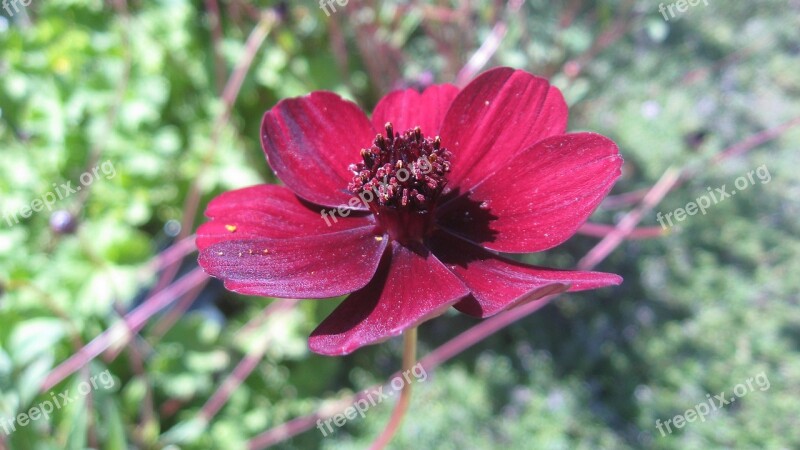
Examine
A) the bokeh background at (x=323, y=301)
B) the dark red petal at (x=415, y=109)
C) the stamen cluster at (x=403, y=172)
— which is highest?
the dark red petal at (x=415, y=109)

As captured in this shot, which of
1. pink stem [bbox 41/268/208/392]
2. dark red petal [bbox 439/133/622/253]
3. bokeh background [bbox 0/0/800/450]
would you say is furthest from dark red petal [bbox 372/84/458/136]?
pink stem [bbox 41/268/208/392]

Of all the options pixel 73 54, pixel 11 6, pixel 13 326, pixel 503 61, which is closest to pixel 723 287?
pixel 503 61

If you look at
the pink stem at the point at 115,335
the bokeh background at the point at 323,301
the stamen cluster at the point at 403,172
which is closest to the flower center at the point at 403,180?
the stamen cluster at the point at 403,172

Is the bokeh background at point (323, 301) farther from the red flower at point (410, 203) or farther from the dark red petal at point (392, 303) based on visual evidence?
the dark red petal at point (392, 303)

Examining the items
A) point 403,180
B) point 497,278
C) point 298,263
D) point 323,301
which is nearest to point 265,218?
point 298,263

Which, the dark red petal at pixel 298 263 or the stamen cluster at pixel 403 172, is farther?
the stamen cluster at pixel 403 172

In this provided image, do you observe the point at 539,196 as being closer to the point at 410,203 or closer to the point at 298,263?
the point at 410,203

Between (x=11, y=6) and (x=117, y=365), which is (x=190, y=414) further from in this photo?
(x=11, y=6)

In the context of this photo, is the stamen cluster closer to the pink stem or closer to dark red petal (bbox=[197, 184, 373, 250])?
dark red petal (bbox=[197, 184, 373, 250])
